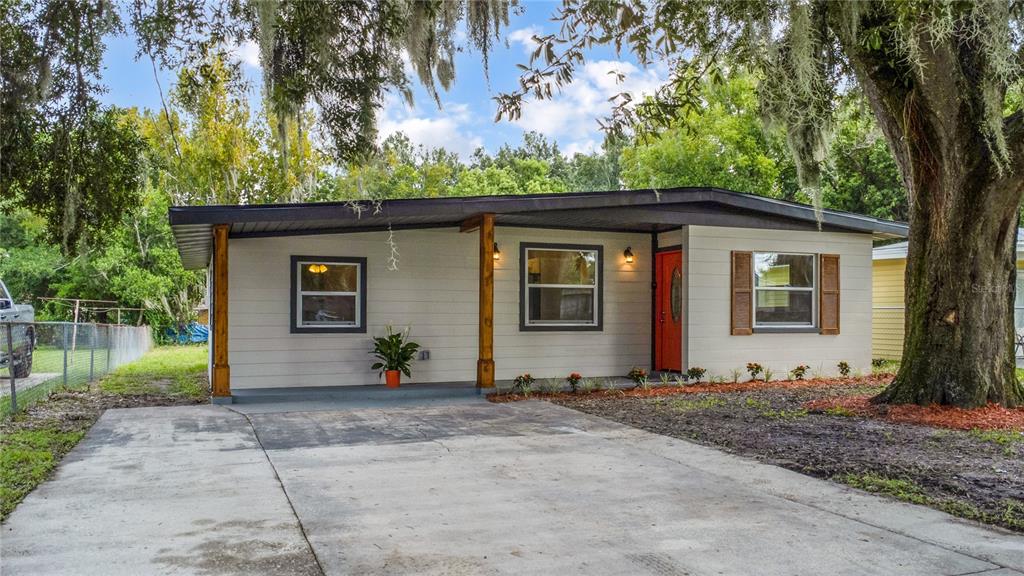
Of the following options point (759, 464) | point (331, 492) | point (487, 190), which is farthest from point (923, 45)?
point (487, 190)

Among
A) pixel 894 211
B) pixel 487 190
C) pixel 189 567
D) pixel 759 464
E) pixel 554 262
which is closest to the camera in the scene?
pixel 189 567

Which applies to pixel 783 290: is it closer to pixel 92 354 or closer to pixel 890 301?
pixel 890 301

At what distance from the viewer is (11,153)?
457cm

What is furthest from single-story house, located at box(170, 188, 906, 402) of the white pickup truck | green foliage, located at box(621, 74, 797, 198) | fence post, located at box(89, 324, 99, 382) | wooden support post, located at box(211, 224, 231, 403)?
green foliage, located at box(621, 74, 797, 198)

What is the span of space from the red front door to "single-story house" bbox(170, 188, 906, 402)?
3 cm

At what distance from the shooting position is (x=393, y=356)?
9664 mm

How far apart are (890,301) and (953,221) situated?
800 centimetres

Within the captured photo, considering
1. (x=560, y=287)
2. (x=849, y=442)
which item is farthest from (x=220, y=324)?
(x=849, y=442)

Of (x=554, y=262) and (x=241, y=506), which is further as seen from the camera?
(x=554, y=262)

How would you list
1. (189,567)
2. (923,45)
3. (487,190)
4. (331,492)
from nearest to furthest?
(189,567) < (331,492) < (923,45) < (487,190)

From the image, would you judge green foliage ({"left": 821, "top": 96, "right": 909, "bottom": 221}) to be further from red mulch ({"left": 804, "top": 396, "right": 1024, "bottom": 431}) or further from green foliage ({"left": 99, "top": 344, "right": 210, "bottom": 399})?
green foliage ({"left": 99, "top": 344, "right": 210, "bottom": 399})

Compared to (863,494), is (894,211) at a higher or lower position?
higher

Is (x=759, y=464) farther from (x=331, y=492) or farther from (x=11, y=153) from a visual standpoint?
(x=11, y=153)

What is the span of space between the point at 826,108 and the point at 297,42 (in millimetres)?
5407
